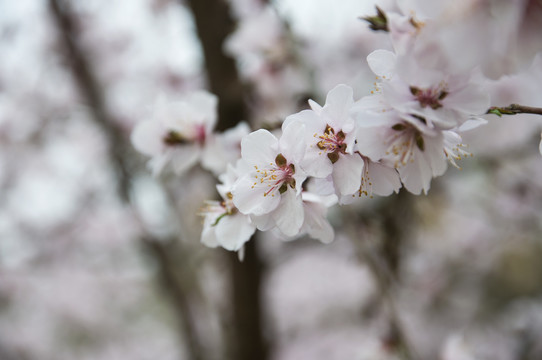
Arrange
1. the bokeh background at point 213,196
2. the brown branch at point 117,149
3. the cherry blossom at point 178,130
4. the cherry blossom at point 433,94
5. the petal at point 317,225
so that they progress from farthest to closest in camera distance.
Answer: the brown branch at point 117,149 → the bokeh background at point 213,196 → the cherry blossom at point 178,130 → the petal at point 317,225 → the cherry blossom at point 433,94

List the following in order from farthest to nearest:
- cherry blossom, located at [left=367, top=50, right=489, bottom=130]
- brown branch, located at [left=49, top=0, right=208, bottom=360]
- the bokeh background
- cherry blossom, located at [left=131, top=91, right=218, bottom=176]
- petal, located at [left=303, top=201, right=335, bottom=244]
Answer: brown branch, located at [left=49, top=0, right=208, bottom=360]
the bokeh background
cherry blossom, located at [left=131, top=91, right=218, bottom=176]
petal, located at [left=303, top=201, right=335, bottom=244]
cherry blossom, located at [left=367, top=50, right=489, bottom=130]

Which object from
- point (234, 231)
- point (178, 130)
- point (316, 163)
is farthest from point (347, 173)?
point (178, 130)

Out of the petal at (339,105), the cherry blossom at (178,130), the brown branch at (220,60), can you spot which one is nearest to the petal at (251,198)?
the petal at (339,105)

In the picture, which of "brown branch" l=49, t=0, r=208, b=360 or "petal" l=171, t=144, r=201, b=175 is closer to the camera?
"petal" l=171, t=144, r=201, b=175

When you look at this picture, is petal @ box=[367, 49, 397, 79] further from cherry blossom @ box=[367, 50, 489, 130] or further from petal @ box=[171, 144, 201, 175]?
petal @ box=[171, 144, 201, 175]

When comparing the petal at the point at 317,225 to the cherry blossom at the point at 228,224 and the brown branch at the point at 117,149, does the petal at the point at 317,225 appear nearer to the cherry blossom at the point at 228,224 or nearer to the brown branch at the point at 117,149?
the cherry blossom at the point at 228,224

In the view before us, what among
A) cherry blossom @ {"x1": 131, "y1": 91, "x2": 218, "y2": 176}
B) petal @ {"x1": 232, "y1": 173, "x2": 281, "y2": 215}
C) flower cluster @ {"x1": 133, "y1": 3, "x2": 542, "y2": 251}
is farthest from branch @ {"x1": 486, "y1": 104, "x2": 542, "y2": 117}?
cherry blossom @ {"x1": 131, "y1": 91, "x2": 218, "y2": 176}
